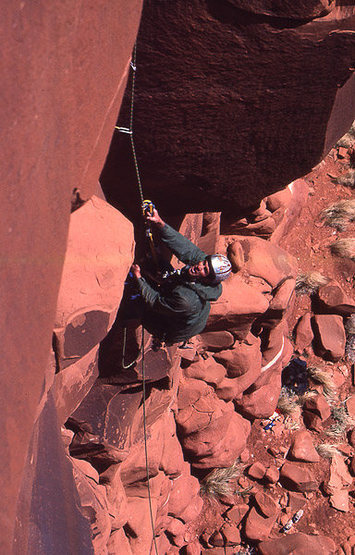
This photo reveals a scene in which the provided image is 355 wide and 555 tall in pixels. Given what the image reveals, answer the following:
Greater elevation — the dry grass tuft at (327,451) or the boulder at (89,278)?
the boulder at (89,278)

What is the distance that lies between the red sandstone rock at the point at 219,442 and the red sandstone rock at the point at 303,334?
1668 millimetres

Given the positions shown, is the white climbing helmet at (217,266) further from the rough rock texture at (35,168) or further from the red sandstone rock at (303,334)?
the red sandstone rock at (303,334)

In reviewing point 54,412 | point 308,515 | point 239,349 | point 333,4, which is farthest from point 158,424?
point 333,4

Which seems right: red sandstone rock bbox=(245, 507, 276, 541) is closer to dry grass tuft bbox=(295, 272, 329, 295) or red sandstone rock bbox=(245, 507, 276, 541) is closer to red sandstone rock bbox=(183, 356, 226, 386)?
red sandstone rock bbox=(183, 356, 226, 386)

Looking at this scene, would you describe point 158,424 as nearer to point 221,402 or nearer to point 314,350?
point 221,402

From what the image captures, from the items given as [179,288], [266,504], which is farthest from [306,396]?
[179,288]

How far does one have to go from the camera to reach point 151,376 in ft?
14.7

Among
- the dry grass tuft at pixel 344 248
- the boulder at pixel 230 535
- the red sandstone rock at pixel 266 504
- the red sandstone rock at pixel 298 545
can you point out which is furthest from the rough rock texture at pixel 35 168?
the dry grass tuft at pixel 344 248

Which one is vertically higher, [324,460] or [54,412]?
[54,412]

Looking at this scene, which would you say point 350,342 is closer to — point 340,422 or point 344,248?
point 340,422

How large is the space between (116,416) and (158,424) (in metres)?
1.23

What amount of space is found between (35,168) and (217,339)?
191 inches

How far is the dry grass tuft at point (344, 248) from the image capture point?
27.0ft

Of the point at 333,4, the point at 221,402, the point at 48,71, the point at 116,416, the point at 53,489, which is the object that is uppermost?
the point at 333,4
